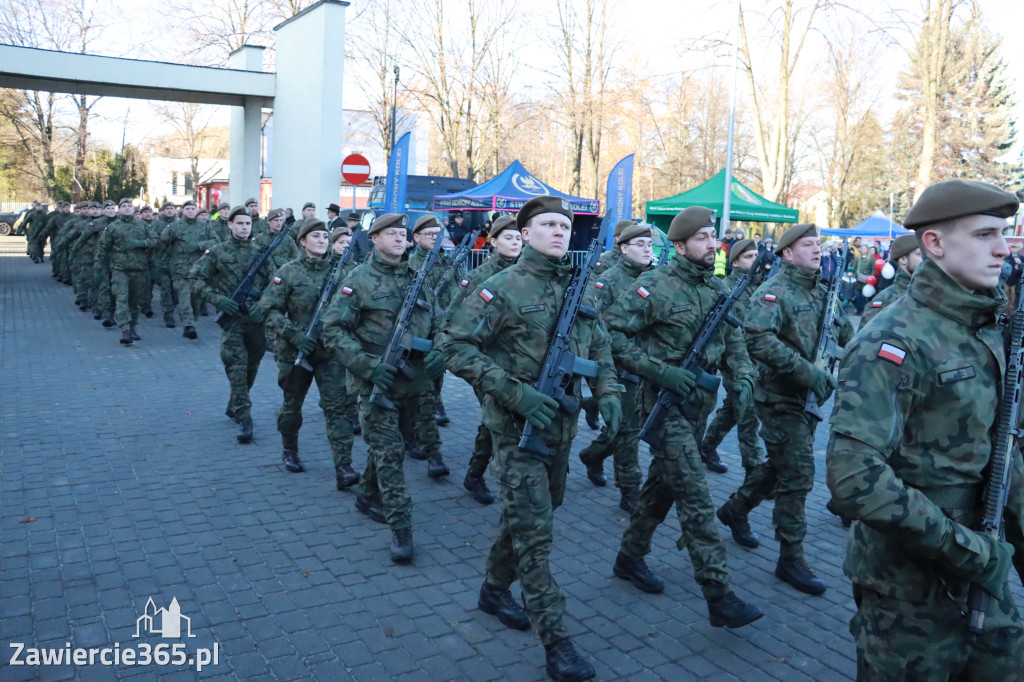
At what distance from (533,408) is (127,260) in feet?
41.2

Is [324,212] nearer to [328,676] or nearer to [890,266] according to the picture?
[890,266]

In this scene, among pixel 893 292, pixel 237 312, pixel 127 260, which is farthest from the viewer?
pixel 127 260

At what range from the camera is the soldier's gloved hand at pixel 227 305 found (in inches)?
337

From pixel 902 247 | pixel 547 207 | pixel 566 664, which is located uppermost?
pixel 547 207

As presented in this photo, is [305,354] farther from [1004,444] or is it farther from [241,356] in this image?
[1004,444]

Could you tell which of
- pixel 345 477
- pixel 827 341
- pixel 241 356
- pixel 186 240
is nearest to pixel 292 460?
pixel 345 477

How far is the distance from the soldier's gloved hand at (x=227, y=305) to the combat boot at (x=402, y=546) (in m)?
3.89

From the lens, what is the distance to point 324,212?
774 inches

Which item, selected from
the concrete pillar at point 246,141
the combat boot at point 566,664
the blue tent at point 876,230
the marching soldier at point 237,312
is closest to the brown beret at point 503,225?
the marching soldier at point 237,312

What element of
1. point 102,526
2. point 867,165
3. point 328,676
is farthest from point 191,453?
point 867,165

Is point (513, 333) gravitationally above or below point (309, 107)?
below

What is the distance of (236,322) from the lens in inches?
345

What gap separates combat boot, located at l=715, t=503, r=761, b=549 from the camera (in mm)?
5965

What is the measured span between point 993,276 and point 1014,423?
45 cm
